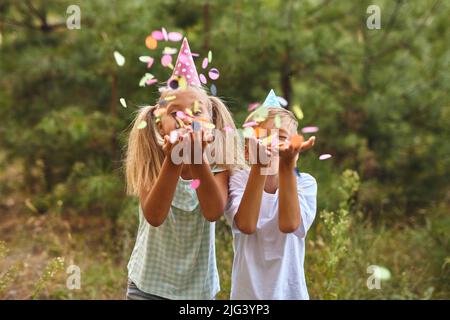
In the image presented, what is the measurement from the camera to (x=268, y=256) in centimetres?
164

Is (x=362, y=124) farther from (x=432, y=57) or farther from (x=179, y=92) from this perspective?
(x=179, y=92)

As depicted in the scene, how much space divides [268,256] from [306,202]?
17 cm

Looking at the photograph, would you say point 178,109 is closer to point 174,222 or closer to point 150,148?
point 150,148

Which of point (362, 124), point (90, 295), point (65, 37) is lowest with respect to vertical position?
point (90, 295)

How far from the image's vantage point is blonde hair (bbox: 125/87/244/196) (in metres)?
1.74

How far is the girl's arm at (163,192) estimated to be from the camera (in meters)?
1.55

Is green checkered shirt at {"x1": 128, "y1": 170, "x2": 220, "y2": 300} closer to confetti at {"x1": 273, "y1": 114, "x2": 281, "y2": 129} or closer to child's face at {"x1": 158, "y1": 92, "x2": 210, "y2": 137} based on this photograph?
child's face at {"x1": 158, "y1": 92, "x2": 210, "y2": 137}

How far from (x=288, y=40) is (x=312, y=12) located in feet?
1.21

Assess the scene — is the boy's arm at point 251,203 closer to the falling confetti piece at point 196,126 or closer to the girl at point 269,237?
the girl at point 269,237

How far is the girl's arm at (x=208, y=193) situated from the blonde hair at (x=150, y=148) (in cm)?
15

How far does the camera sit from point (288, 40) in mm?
3730

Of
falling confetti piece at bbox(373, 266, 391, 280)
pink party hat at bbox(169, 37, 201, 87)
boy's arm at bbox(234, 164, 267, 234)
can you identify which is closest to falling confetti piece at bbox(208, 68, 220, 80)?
pink party hat at bbox(169, 37, 201, 87)

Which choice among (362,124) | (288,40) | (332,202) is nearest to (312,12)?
(288,40)

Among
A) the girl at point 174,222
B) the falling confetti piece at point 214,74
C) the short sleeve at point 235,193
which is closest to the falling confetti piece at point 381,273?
the girl at point 174,222
